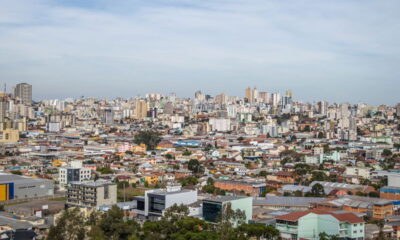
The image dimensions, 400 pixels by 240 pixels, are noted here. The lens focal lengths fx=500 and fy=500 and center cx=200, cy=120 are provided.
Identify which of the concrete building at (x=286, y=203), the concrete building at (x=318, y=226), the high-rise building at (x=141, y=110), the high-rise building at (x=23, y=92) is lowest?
the concrete building at (x=286, y=203)

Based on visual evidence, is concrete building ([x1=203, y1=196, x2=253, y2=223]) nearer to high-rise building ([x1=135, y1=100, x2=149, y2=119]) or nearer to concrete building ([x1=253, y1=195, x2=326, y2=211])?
concrete building ([x1=253, y1=195, x2=326, y2=211])

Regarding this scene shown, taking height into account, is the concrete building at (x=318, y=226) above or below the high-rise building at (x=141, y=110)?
below

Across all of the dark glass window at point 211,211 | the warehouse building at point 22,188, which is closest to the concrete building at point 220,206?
the dark glass window at point 211,211

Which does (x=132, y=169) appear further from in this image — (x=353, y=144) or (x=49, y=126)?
(x=49, y=126)

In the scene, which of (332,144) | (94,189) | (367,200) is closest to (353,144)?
(332,144)

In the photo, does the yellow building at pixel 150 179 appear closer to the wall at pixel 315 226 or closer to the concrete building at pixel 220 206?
the concrete building at pixel 220 206

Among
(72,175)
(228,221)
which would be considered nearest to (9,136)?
(72,175)

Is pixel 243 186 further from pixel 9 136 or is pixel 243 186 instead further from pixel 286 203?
pixel 9 136
